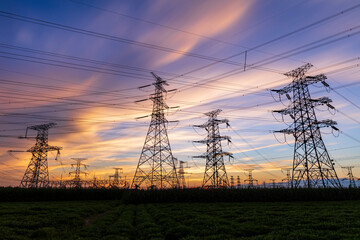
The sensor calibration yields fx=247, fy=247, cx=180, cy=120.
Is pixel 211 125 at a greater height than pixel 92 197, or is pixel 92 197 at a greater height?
pixel 211 125

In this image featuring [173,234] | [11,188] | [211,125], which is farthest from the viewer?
[211,125]

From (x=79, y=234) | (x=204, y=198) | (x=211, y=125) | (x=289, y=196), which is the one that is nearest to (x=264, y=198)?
(x=289, y=196)

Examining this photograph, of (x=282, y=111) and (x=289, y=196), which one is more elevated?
(x=282, y=111)

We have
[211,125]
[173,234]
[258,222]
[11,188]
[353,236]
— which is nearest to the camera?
[353,236]

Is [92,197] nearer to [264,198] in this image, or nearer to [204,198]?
[204,198]

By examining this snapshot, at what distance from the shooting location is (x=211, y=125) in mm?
64500

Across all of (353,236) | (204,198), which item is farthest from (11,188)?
(353,236)

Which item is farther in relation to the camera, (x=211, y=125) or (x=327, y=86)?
(x=211, y=125)

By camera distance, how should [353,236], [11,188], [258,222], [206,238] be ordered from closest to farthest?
[353,236], [206,238], [258,222], [11,188]

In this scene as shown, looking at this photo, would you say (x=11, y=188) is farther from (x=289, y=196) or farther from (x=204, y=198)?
(x=289, y=196)

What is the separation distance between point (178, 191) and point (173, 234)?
27830mm

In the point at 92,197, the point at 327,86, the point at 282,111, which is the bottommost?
the point at 92,197

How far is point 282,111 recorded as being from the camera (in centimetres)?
5003

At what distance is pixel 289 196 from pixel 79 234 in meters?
34.6
